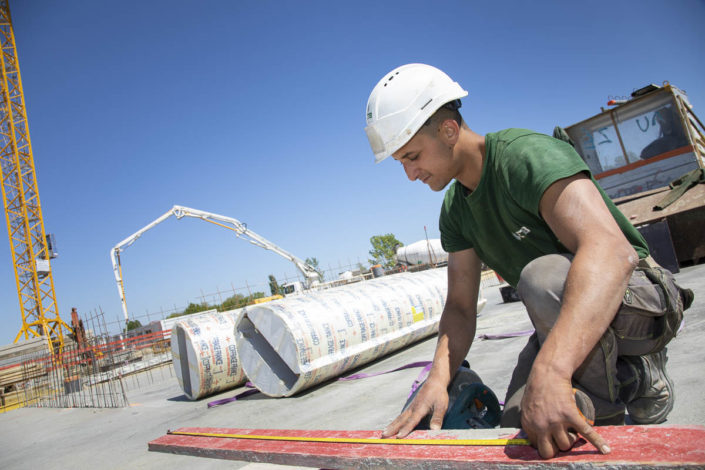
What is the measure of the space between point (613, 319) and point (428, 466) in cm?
74

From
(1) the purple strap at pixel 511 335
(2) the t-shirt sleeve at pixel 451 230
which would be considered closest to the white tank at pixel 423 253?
(1) the purple strap at pixel 511 335

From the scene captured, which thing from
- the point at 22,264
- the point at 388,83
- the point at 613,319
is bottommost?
the point at 613,319

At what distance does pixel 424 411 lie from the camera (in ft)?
5.84

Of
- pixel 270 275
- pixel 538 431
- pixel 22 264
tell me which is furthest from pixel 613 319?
pixel 270 275

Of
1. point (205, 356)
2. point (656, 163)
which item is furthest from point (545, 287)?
point (656, 163)

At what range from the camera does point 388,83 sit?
1.93 meters

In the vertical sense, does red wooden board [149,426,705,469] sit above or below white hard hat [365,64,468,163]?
below

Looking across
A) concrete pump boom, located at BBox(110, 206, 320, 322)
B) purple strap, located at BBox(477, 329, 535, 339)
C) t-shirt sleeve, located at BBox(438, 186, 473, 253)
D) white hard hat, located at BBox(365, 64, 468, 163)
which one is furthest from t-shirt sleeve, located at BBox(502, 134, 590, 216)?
concrete pump boom, located at BBox(110, 206, 320, 322)

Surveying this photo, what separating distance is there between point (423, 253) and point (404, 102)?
35705 millimetres

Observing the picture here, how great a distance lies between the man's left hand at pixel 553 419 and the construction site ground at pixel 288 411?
1.41 metres

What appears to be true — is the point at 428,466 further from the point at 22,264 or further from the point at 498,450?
the point at 22,264

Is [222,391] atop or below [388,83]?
below

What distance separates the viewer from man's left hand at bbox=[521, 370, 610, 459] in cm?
110

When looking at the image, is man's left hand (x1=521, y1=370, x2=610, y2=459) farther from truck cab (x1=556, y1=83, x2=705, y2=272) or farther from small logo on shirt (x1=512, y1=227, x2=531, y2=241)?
truck cab (x1=556, y1=83, x2=705, y2=272)
